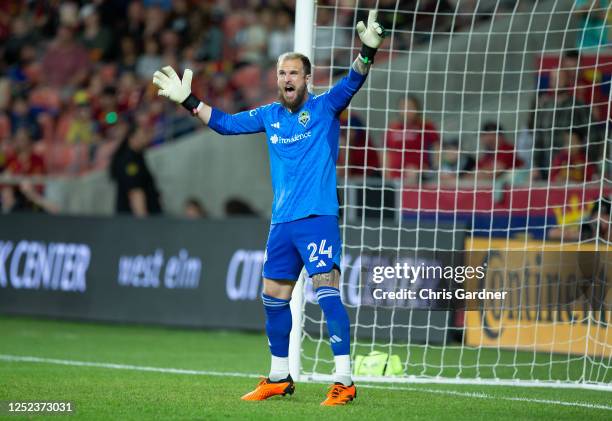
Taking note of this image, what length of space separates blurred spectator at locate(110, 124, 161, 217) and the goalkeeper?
26.7 feet

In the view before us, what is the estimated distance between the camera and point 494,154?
39.2 feet

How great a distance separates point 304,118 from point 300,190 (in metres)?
0.45

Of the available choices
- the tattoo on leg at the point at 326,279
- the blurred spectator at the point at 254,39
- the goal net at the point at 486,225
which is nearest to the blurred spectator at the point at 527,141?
the goal net at the point at 486,225

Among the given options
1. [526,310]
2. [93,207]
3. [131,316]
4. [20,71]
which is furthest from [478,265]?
[20,71]

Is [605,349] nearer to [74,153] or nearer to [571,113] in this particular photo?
[571,113]

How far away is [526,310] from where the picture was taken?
10.6 metres

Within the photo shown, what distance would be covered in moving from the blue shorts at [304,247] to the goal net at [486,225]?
1.86m

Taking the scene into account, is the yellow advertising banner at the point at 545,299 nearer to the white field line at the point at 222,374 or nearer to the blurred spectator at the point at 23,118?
the white field line at the point at 222,374

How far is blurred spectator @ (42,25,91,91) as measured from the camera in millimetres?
20594

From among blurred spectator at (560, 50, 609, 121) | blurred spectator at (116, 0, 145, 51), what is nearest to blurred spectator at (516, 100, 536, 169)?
blurred spectator at (560, 50, 609, 121)

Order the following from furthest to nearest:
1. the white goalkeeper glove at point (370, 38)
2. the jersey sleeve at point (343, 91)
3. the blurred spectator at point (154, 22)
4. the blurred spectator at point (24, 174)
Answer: the blurred spectator at point (154, 22), the blurred spectator at point (24, 174), the jersey sleeve at point (343, 91), the white goalkeeper glove at point (370, 38)

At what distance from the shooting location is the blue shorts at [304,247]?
736 cm

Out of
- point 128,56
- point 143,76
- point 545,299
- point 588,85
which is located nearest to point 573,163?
point 588,85

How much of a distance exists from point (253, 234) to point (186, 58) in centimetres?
659
